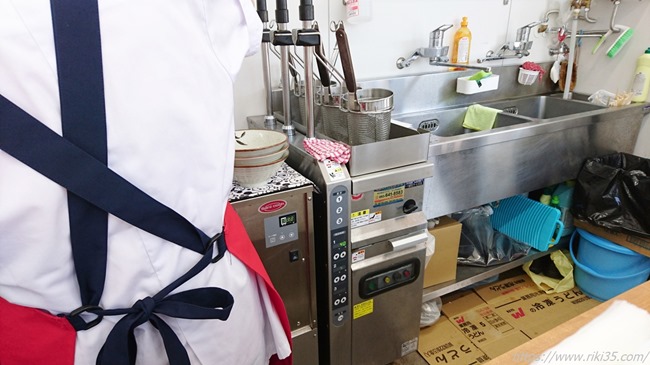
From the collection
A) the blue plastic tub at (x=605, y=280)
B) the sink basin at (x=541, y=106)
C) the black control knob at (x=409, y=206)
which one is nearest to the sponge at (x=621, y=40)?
the sink basin at (x=541, y=106)

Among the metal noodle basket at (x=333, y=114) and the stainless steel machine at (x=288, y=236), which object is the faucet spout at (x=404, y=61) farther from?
the stainless steel machine at (x=288, y=236)

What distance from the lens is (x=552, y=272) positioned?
200 centimetres

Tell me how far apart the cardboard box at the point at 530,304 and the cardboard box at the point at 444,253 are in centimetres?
32

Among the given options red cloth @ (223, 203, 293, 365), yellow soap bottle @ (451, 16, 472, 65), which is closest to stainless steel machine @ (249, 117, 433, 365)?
red cloth @ (223, 203, 293, 365)

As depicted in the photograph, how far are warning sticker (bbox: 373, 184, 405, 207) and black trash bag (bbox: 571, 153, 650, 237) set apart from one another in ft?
3.47

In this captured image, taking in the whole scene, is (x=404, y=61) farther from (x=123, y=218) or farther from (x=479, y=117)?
(x=123, y=218)

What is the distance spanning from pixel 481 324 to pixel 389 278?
70 cm

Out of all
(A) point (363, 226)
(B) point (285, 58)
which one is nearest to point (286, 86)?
(B) point (285, 58)

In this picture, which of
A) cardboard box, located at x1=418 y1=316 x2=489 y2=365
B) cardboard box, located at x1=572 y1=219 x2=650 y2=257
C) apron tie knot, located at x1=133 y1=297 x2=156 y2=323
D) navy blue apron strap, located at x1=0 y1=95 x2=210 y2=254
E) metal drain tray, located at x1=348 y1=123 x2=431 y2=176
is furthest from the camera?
cardboard box, located at x1=572 y1=219 x2=650 y2=257

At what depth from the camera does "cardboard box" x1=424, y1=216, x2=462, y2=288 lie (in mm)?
1591

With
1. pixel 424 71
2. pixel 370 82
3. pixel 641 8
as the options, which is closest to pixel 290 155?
pixel 370 82

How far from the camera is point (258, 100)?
162 centimetres

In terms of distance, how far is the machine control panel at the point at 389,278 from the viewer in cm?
127

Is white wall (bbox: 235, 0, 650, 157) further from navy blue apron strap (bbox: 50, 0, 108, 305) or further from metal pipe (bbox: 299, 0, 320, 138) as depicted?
navy blue apron strap (bbox: 50, 0, 108, 305)
